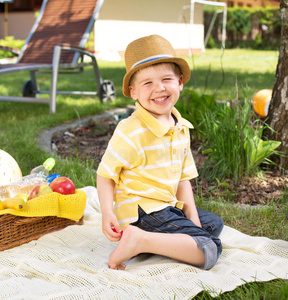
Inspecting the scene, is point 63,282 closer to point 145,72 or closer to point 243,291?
point 243,291

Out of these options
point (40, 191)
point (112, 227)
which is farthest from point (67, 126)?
point (112, 227)

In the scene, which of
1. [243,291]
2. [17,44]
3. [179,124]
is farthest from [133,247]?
[17,44]

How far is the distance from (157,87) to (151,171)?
39 centimetres

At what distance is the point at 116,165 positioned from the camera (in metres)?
2.10

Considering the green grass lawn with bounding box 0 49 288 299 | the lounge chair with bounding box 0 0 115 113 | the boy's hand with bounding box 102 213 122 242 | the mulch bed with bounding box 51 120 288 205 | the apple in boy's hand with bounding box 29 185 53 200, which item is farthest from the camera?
the lounge chair with bounding box 0 0 115 113

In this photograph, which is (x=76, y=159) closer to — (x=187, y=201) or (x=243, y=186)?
(x=243, y=186)

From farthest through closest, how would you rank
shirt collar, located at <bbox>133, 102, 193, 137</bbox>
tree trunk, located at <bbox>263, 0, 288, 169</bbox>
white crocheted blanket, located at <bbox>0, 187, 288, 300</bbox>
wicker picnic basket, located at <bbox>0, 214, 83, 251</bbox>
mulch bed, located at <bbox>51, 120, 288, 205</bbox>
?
tree trunk, located at <bbox>263, 0, 288, 169</bbox>
mulch bed, located at <bbox>51, 120, 288, 205</bbox>
wicker picnic basket, located at <bbox>0, 214, 83, 251</bbox>
shirt collar, located at <bbox>133, 102, 193, 137</bbox>
white crocheted blanket, located at <bbox>0, 187, 288, 300</bbox>

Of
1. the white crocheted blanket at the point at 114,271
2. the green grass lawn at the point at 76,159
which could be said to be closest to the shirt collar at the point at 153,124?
the white crocheted blanket at the point at 114,271

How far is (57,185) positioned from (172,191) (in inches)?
26.4

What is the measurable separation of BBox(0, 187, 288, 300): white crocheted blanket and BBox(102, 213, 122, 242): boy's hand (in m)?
0.14

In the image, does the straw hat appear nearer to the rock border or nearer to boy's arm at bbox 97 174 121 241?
boy's arm at bbox 97 174 121 241

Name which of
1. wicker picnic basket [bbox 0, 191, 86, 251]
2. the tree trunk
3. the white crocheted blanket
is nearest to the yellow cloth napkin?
wicker picnic basket [bbox 0, 191, 86, 251]

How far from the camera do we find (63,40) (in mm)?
6512

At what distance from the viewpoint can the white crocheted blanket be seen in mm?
1808
